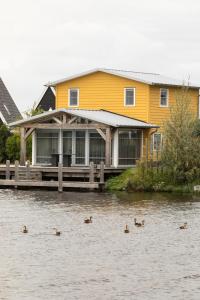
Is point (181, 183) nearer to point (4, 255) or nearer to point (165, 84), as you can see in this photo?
point (165, 84)

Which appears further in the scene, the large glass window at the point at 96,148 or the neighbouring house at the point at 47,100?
the neighbouring house at the point at 47,100

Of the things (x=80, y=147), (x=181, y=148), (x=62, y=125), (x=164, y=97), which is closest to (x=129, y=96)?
(x=164, y=97)

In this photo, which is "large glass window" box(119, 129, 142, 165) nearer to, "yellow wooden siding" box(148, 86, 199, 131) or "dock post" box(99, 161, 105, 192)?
"yellow wooden siding" box(148, 86, 199, 131)

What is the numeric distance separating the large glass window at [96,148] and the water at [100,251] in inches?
528

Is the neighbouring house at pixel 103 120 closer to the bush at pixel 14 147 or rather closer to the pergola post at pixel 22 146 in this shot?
the pergola post at pixel 22 146

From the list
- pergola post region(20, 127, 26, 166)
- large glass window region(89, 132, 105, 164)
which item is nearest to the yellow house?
large glass window region(89, 132, 105, 164)

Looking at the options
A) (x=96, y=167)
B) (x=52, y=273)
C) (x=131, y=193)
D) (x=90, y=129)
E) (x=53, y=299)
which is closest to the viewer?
(x=53, y=299)

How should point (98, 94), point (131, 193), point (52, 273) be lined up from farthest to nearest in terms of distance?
1. point (98, 94)
2. point (131, 193)
3. point (52, 273)

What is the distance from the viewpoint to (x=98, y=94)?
6662 cm

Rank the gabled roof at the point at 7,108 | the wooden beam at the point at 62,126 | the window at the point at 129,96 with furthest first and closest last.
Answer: the gabled roof at the point at 7,108 < the window at the point at 129,96 < the wooden beam at the point at 62,126

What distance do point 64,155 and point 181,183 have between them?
9.69m

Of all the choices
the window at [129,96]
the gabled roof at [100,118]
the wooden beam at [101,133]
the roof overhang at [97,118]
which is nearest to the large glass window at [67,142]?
the roof overhang at [97,118]

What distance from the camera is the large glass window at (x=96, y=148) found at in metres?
62.0

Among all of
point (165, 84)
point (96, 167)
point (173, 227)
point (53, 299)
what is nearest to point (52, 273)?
point (53, 299)
